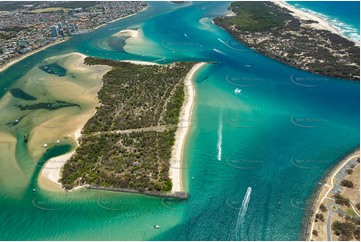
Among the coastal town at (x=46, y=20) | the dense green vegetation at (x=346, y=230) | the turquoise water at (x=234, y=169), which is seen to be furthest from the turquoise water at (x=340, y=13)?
the dense green vegetation at (x=346, y=230)

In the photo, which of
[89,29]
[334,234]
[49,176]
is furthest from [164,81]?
[89,29]

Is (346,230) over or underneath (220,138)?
underneath

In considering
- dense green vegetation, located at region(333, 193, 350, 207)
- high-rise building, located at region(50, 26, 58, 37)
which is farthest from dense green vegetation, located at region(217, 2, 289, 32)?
dense green vegetation, located at region(333, 193, 350, 207)

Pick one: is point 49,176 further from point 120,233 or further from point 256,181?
point 256,181

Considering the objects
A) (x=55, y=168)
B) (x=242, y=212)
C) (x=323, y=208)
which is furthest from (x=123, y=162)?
(x=323, y=208)

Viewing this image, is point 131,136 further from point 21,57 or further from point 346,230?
point 21,57

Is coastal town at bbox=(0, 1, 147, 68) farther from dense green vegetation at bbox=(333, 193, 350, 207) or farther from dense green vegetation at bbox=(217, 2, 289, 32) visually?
dense green vegetation at bbox=(333, 193, 350, 207)

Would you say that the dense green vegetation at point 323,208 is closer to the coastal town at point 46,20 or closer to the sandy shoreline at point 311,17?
the sandy shoreline at point 311,17
